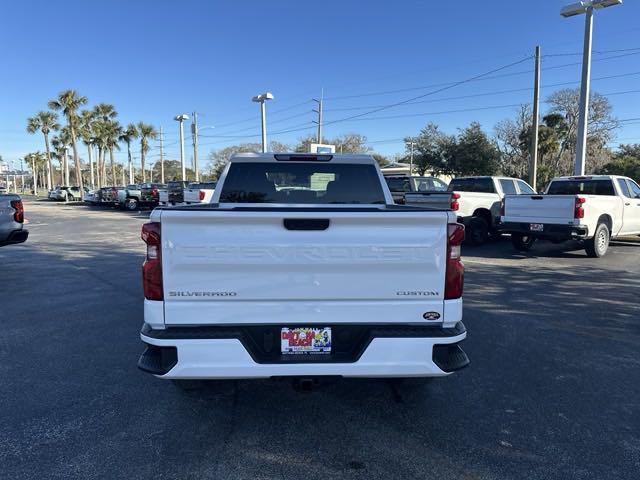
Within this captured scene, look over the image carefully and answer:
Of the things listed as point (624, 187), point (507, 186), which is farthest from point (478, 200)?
point (624, 187)

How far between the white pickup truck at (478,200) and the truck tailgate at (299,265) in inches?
358

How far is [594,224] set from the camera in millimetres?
10727

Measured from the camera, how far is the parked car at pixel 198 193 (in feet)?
69.2

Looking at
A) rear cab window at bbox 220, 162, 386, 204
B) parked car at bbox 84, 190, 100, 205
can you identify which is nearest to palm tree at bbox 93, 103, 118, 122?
parked car at bbox 84, 190, 100, 205

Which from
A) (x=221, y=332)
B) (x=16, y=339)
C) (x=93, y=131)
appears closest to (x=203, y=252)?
(x=221, y=332)

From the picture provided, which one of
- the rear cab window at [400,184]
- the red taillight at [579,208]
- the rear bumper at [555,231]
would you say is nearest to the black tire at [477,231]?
the rear bumper at [555,231]

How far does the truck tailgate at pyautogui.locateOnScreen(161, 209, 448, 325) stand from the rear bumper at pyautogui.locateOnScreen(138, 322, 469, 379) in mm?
91

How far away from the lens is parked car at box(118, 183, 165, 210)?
2919cm

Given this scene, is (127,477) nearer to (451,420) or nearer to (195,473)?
(195,473)

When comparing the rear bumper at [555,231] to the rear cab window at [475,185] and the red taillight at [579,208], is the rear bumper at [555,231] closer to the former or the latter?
the red taillight at [579,208]

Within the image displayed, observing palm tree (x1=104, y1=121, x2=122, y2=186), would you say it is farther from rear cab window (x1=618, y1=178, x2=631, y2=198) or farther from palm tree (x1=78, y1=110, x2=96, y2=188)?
rear cab window (x1=618, y1=178, x2=631, y2=198)

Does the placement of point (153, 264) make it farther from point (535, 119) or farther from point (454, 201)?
point (535, 119)

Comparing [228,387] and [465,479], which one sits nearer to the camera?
[465,479]

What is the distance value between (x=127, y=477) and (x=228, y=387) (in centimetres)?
130
